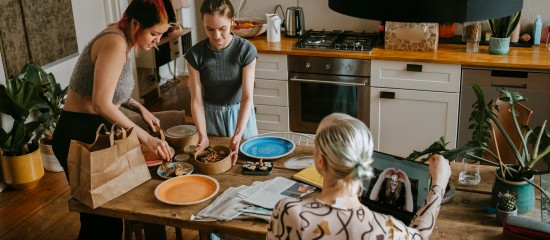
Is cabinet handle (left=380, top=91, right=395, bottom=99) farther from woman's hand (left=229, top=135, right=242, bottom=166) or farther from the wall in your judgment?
woman's hand (left=229, top=135, right=242, bottom=166)

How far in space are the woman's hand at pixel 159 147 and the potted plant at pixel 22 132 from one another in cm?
165

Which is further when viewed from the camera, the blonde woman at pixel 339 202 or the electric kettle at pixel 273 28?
the electric kettle at pixel 273 28

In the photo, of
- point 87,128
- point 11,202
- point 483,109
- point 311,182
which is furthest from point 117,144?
point 11,202

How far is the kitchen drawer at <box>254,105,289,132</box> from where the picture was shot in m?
4.70

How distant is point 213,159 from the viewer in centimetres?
269

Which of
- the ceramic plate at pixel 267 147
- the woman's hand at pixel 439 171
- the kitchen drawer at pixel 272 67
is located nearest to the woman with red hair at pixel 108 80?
the ceramic plate at pixel 267 147

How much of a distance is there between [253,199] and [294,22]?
105 inches

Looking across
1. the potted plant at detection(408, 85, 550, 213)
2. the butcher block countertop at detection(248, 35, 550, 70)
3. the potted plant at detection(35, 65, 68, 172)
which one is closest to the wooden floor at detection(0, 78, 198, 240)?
the potted plant at detection(35, 65, 68, 172)

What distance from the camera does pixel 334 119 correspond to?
1.75 meters

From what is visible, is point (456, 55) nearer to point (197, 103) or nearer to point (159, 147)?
point (197, 103)

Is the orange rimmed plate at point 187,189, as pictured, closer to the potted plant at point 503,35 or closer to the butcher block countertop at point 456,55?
the butcher block countertop at point 456,55

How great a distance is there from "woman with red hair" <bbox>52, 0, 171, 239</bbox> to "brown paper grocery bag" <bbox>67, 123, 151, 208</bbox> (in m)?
0.15

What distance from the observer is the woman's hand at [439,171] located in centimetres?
197

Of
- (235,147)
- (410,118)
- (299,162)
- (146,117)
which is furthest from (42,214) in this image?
(410,118)
